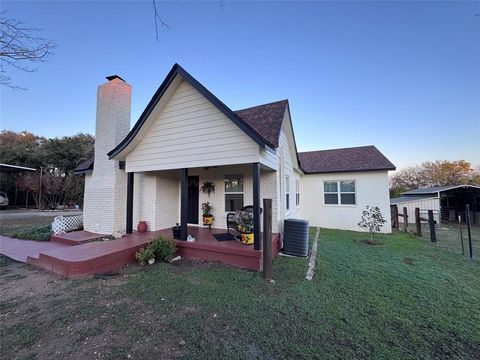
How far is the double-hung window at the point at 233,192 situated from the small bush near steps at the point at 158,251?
286 centimetres

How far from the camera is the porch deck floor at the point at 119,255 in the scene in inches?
184

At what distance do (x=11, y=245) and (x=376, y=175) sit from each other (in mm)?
16977

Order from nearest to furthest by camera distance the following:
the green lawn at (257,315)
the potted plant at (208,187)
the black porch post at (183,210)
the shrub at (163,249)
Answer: the green lawn at (257,315) < the shrub at (163,249) < the black porch post at (183,210) < the potted plant at (208,187)

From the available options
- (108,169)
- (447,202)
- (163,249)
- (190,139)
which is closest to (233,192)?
(190,139)

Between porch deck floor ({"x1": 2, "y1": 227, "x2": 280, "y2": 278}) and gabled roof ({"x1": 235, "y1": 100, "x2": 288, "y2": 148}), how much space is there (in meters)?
3.30

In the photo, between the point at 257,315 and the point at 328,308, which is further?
the point at 328,308

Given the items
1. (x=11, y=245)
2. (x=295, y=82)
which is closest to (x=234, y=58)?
(x=295, y=82)

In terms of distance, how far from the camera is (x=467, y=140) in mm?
13461

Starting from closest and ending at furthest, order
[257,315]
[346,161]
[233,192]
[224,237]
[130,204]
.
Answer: [257,315], [224,237], [130,204], [233,192], [346,161]

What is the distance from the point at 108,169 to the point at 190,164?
4352 mm

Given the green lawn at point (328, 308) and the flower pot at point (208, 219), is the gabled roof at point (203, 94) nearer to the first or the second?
the green lawn at point (328, 308)

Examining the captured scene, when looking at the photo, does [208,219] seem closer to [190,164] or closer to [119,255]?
[190,164]

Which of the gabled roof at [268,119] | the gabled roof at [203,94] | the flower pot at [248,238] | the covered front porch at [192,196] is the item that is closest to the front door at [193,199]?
the covered front porch at [192,196]

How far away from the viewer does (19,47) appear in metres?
3.72
